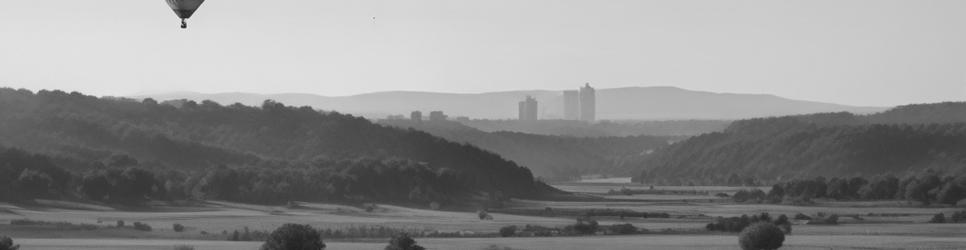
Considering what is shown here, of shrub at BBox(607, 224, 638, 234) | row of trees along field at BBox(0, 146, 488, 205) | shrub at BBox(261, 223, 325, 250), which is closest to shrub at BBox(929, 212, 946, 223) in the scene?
shrub at BBox(607, 224, 638, 234)

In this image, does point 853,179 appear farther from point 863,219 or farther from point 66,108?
point 66,108

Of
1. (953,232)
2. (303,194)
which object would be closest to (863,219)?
(953,232)

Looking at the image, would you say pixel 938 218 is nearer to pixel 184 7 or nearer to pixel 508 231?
pixel 508 231

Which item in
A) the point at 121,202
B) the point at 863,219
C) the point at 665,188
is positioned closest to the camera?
the point at 863,219

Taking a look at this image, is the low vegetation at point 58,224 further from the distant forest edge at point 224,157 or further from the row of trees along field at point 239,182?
the distant forest edge at point 224,157

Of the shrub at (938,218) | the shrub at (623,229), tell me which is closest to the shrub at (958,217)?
the shrub at (938,218)

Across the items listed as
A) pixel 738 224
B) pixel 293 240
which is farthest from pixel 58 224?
pixel 738 224
